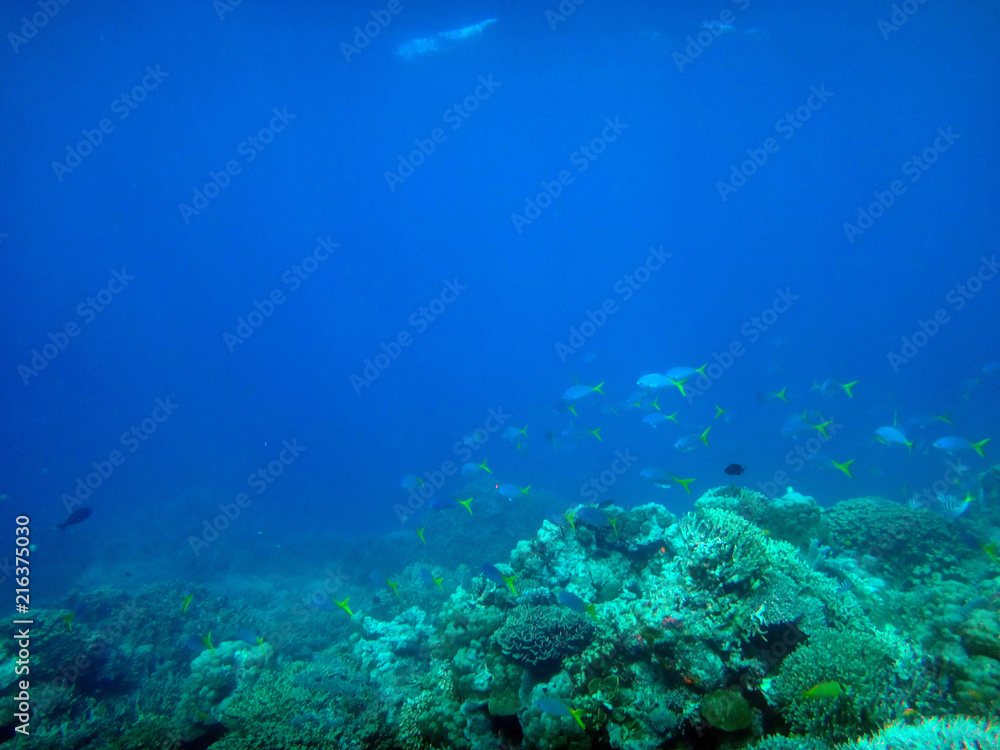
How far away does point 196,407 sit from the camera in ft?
296

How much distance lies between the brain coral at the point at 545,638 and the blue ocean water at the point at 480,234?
22.5ft

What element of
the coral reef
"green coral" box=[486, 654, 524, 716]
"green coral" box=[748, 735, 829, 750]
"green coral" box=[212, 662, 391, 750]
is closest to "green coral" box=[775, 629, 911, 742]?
the coral reef

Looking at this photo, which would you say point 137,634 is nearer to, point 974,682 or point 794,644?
point 794,644

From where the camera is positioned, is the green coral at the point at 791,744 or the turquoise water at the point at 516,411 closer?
the green coral at the point at 791,744

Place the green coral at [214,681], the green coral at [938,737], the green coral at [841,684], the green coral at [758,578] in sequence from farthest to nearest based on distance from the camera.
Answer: the green coral at [214,681], the green coral at [758,578], the green coral at [841,684], the green coral at [938,737]

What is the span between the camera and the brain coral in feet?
15.5

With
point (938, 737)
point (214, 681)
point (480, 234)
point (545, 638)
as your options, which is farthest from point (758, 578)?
point (480, 234)

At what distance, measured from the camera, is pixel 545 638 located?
15.7 ft

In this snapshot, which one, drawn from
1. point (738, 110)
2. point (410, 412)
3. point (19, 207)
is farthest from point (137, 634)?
point (410, 412)

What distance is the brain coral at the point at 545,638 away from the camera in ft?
15.5

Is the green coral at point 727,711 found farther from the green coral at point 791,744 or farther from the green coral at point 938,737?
the green coral at point 938,737

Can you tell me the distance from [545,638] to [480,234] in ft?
299

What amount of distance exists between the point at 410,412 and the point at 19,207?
51418 millimetres

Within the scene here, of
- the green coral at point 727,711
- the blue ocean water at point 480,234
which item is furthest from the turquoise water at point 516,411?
the blue ocean water at point 480,234
